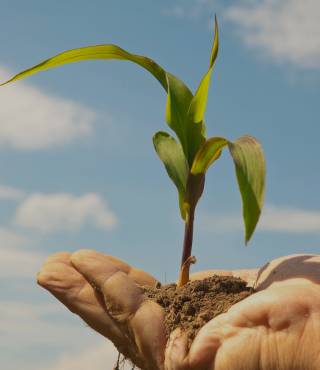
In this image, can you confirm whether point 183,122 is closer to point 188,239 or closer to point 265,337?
point 188,239

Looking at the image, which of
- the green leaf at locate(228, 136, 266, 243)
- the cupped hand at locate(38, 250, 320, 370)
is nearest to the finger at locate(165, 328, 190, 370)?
the cupped hand at locate(38, 250, 320, 370)

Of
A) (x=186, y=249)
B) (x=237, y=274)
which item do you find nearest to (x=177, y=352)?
(x=186, y=249)

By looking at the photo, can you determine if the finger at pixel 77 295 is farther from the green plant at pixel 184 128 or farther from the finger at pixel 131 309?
the green plant at pixel 184 128

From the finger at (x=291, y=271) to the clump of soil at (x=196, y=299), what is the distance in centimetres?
8

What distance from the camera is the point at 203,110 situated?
82.9 inches

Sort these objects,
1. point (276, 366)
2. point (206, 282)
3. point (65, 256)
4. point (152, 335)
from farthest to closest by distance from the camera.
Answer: point (65, 256)
point (206, 282)
point (152, 335)
point (276, 366)

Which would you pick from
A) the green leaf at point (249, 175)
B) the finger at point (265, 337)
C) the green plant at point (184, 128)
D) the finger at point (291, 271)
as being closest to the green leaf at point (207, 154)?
the green plant at point (184, 128)

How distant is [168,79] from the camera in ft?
6.91

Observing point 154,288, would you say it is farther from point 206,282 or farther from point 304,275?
point 304,275

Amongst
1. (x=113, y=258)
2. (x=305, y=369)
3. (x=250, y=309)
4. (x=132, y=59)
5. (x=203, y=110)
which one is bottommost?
(x=305, y=369)

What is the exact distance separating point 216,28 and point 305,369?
972 millimetres

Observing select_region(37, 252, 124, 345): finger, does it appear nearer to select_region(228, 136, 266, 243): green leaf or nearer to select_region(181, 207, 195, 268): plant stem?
select_region(181, 207, 195, 268): plant stem

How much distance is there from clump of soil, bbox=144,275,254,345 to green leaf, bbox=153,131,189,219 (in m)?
0.24

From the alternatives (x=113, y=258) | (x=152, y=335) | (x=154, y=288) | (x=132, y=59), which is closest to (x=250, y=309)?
(x=152, y=335)
